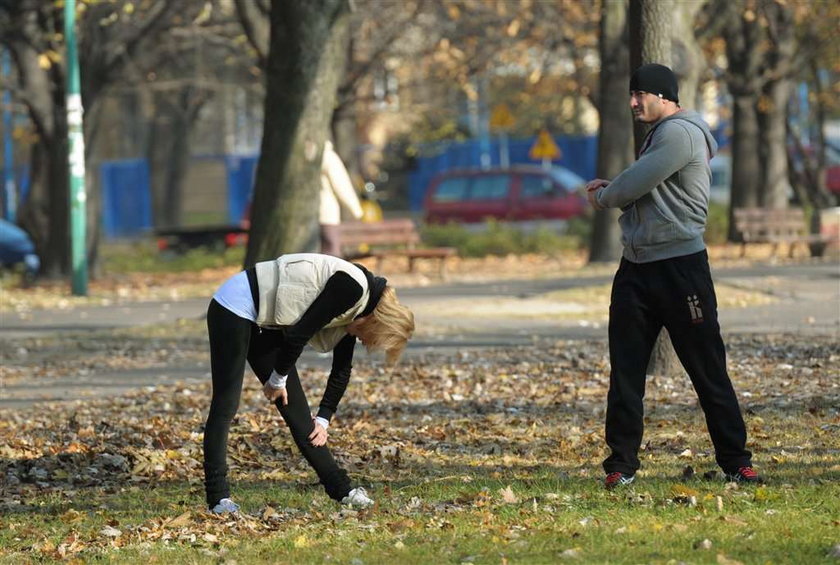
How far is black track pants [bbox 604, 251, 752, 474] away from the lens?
7.20m

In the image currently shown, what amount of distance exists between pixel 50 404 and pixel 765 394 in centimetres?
489

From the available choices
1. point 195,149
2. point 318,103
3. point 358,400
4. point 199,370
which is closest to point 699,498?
point 358,400

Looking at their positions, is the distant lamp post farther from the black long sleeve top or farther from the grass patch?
the black long sleeve top

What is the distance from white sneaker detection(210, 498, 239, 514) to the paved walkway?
16.3ft

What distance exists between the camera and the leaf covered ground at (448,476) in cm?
624

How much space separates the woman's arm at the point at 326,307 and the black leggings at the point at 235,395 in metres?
0.28

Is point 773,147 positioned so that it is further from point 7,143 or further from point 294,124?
point 294,124

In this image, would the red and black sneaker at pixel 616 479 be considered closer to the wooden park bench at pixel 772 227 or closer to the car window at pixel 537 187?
the wooden park bench at pixel 772 227

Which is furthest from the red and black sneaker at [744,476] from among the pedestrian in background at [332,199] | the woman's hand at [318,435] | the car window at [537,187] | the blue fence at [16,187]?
the blue fence at [16,187]

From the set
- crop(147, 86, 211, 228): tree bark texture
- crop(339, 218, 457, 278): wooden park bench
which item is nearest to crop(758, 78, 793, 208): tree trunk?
crop(339, 218, 457, 278): wooden park bench

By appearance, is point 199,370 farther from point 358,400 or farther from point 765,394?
point 765,394

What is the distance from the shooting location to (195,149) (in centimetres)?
6700

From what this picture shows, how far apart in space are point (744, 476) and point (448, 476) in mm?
1517

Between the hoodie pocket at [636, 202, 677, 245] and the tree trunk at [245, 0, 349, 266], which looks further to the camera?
the tree trunk at [245, 0, 349, 266]
